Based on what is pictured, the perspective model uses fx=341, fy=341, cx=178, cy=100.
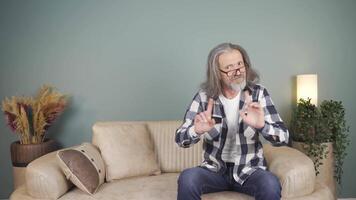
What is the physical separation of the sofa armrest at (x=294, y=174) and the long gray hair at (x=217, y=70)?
507 millimetres

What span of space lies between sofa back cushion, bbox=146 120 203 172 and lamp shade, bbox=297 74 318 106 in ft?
3.03

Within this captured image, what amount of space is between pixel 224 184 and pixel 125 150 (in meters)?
0.76

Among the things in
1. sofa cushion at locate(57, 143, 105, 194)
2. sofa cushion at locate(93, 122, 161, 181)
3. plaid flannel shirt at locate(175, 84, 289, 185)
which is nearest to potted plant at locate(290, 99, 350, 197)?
plaid flannel shirt at locate(175, 84, 289, 185)

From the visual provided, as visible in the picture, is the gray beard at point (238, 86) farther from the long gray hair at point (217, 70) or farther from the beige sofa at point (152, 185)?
the beige sofa at point (152, 185)

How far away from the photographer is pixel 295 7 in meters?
2.80

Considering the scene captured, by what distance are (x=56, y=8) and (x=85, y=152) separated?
1314 mm

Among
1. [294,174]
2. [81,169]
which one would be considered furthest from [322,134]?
[81,169]

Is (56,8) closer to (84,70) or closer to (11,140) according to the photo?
(84,70)

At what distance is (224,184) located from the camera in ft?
6.09

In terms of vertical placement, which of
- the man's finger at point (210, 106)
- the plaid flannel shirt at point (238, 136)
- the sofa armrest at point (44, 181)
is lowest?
the sofa armrest at point (44, 181)

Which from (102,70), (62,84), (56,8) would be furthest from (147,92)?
(56,8)

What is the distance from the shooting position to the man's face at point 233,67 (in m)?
1.79

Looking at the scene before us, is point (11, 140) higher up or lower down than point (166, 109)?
lower down

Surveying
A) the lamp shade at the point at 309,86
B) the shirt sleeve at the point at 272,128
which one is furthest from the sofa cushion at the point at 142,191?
the lamp shade at the point at 309,86
